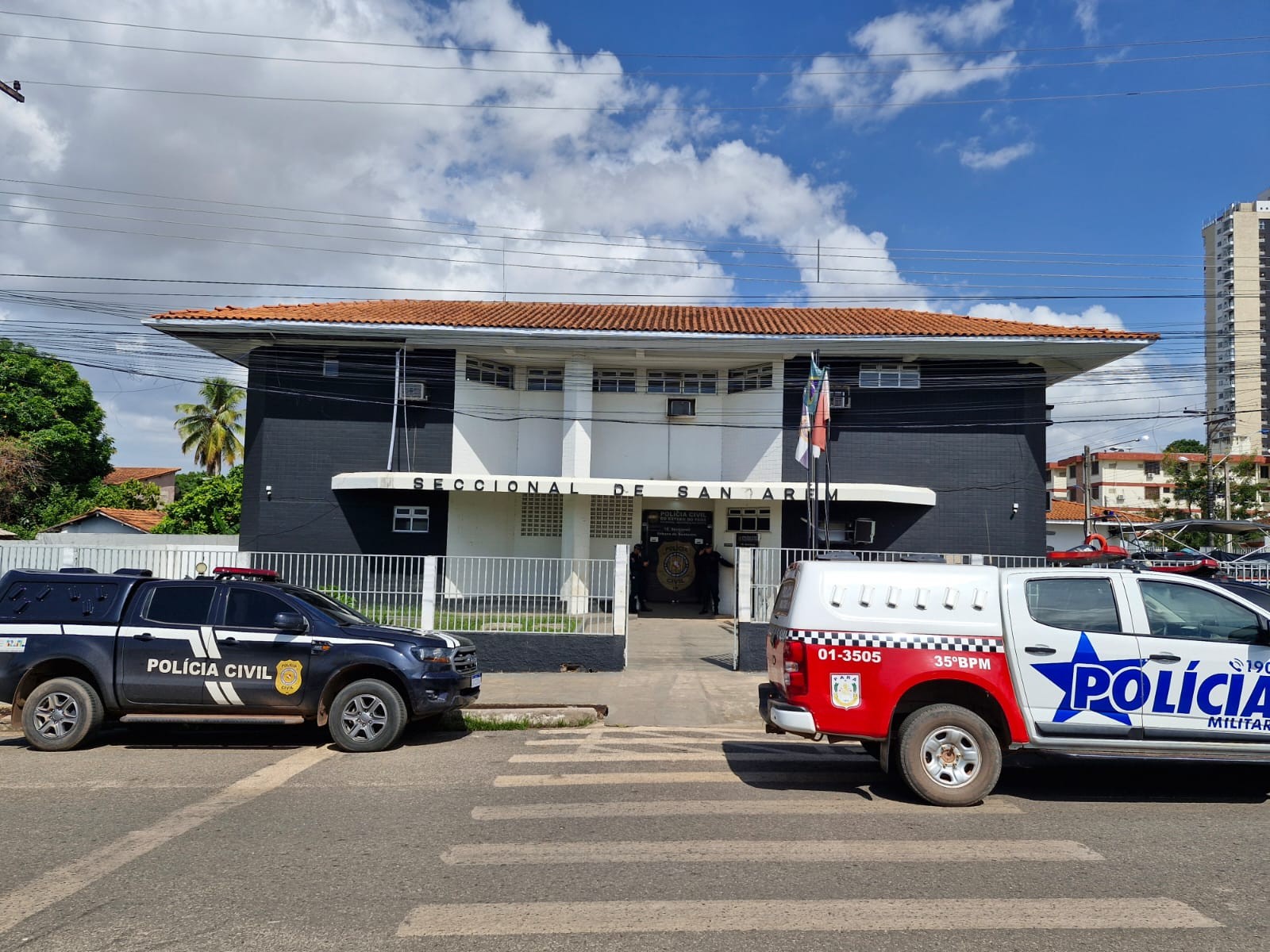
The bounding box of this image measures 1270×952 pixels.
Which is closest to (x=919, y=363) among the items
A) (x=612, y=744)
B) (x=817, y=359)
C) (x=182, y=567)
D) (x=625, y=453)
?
(x=817, y=359)

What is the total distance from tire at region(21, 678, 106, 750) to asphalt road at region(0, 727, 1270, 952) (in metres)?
0.32

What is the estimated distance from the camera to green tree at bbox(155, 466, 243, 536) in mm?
27000

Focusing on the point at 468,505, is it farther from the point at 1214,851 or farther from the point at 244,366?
the point at 1214,851

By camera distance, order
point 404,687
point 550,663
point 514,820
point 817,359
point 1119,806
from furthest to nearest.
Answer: point 817,359 → point 550,663 → point 404,687 → point 1119,806 → point 514,820

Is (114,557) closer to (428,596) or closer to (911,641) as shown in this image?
(428,596)

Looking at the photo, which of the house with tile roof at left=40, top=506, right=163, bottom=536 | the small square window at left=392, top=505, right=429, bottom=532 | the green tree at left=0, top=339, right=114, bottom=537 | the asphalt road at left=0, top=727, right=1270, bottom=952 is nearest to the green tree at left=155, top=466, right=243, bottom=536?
the house with tile roof at left=40, top=506, right=163, bottom=536

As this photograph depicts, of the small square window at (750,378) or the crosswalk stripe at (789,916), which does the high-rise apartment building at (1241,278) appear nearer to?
the small square window at (750,378)

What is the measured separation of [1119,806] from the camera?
6578 millimetres

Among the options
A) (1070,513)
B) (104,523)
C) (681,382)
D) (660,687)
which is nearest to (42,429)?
(104,523)

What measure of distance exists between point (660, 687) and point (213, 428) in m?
43.6

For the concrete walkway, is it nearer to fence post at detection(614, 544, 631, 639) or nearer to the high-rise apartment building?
fence post at detection(614, 544, 631, 639)

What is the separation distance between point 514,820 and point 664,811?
1037 millimetres

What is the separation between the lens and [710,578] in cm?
1956

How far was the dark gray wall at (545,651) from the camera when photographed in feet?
43.9
